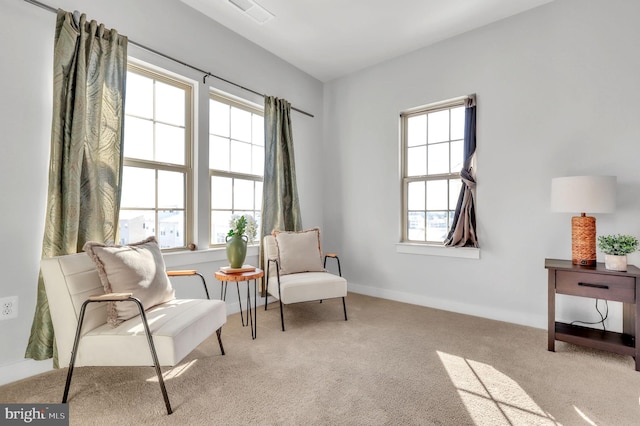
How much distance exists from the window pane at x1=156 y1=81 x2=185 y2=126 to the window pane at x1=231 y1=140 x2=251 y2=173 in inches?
24.7

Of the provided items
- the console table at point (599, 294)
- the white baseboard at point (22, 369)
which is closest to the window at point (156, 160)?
the white baseboard at point (22, 369)

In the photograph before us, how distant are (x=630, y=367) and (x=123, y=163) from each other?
157 inches

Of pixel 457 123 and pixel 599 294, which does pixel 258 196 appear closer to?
pixel 457 123

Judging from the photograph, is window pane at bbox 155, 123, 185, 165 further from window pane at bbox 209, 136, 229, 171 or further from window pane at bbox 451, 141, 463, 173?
window pane at bbox 451, 141, 463, 173

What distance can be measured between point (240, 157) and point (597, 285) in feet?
11.1

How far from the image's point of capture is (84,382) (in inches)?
76.2

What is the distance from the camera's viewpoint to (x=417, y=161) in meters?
3.80

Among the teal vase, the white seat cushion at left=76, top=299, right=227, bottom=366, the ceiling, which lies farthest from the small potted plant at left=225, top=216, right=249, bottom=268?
the ceiling

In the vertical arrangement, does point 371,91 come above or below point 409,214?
above

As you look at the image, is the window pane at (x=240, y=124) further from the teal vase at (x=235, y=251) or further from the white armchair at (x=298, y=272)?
the teal vase at (x=235, y=251)

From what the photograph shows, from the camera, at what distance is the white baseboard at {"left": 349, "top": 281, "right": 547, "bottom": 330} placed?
2965mm

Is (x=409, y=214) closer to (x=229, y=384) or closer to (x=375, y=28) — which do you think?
(x=375, y=28)

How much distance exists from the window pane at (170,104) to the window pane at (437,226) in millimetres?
2858

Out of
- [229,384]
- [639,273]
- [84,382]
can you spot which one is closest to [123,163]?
[84,382]
